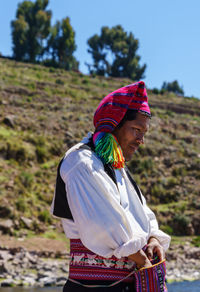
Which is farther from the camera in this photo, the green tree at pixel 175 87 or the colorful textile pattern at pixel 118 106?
the green tree at pixel 175 87

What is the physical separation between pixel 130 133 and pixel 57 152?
22.6 m

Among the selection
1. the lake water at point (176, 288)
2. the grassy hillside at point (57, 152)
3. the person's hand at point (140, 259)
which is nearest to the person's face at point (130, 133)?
the person's hand at point (140, 259)

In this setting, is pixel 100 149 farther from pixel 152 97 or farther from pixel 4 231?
pixel 152 97

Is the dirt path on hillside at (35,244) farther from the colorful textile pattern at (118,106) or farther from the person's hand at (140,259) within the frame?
the person's hand at (140,259)

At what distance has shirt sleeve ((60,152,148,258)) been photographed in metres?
2.12

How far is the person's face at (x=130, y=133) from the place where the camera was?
2.56 metres

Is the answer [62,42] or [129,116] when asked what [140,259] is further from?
[62,42]

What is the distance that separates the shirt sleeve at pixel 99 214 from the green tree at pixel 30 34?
54.8m

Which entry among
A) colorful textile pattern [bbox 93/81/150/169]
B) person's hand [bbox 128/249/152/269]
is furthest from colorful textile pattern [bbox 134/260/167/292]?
colorful textile pattern [bbox 93/81/150/169]

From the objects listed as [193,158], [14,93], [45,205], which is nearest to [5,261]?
[45,205]

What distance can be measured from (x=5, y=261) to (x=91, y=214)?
12.0 meters

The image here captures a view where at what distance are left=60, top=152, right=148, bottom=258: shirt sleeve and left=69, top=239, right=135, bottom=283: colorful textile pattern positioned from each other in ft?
0.32

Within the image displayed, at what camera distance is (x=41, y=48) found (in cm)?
5688

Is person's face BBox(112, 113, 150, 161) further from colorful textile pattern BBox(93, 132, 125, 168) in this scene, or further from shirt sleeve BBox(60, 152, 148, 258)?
shirt sleeve BBox(60, 152, 148, 258)
